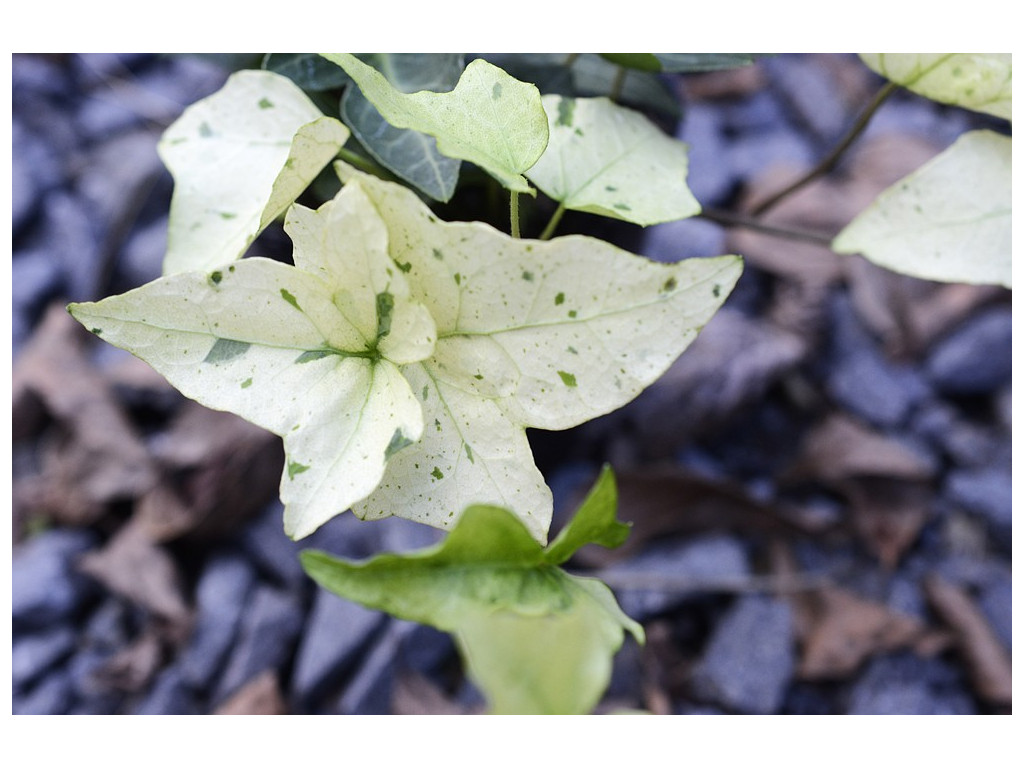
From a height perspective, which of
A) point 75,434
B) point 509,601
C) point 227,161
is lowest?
point 75,434

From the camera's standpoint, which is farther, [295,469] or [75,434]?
[75,434]

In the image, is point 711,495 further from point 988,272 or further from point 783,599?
point 988,272

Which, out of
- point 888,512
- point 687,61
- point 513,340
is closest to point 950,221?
point 687,61

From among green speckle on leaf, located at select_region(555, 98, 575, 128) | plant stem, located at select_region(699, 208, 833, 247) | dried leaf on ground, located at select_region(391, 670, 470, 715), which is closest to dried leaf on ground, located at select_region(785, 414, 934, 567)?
plant stem, located at select_region(699, 208, 833, 247)

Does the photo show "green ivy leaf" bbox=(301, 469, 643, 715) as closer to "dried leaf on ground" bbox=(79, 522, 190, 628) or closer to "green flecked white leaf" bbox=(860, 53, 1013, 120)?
"green flecked white leaf" bbox=(860, 53, 1013, 120)

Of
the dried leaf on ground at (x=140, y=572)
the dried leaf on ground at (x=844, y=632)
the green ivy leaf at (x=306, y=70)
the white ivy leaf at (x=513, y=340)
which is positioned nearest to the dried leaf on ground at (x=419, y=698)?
the dried leaf on ground at (x=140, y=572)

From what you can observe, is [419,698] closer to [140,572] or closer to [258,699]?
[258,699]

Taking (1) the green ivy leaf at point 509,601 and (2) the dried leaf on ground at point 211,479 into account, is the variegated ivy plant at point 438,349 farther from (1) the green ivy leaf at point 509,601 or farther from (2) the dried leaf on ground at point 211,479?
(2) the dried leaf on ground at point 211,479
